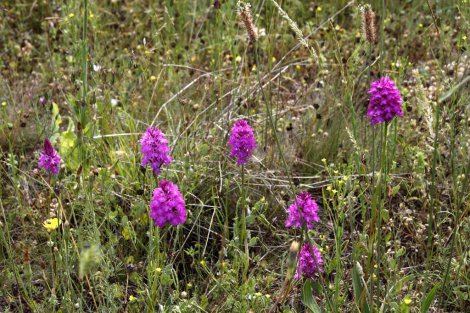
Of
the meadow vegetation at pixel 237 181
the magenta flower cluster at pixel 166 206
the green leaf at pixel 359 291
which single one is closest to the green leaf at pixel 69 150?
the meadow vegetation at pixel 237 181

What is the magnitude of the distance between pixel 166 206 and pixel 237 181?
A: 0.84 m

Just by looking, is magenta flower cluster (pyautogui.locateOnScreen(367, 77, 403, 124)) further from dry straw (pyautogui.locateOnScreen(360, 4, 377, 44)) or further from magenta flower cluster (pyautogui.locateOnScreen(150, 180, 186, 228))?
magenta flower cluster (pyautogui.locateOnScreen(150, 180, 186, 228))

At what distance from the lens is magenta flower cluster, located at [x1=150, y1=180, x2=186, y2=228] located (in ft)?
6.19

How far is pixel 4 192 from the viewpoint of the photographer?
9.45ft

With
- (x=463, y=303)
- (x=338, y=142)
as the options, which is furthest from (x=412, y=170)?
(x=463, y=303)

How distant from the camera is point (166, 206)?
1883 mm

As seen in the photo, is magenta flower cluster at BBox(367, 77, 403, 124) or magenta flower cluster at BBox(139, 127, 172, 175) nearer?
magenta flower cluster at BBox(367, 77, 403, 124)

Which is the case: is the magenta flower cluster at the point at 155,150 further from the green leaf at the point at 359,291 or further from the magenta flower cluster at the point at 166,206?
the green leaf at the point at 359,291

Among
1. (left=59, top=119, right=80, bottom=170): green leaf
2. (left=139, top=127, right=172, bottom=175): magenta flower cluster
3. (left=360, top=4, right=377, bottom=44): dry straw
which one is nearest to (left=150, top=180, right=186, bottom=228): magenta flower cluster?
(left=139, top=127, right=172, bottom=175): magenta flower cluster

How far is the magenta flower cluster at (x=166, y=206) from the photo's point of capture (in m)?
1.89

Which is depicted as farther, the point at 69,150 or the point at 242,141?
the point at 69,150

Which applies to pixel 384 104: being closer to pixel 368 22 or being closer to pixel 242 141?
pixel 368 22

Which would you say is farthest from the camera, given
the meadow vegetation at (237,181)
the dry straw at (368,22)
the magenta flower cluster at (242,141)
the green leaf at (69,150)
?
the green leaf at (69,150)

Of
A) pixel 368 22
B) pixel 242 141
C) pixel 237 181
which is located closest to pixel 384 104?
pixel 368 22
